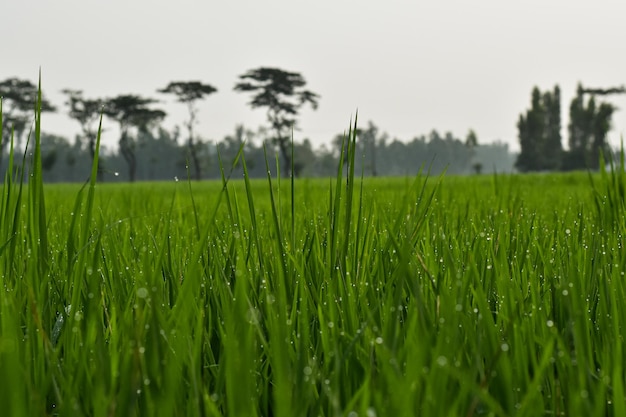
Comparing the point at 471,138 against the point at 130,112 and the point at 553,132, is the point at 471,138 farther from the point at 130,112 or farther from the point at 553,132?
the point at 130,112

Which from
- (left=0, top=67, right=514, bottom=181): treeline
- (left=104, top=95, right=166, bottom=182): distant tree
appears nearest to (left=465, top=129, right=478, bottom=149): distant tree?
(left=0, top=67, right=514, bottom=181): treeline

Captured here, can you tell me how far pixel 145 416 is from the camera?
0.62m

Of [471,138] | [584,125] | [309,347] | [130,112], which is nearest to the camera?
[309,347]

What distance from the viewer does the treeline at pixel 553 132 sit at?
2275 inches

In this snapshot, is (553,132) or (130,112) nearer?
(130,112)

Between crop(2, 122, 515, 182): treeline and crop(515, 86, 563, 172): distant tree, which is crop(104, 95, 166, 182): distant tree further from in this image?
crop(515, 86, 563, 172): distant tree

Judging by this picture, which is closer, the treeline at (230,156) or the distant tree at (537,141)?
the distant tree at (537,141)

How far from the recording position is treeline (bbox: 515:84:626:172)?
190ft

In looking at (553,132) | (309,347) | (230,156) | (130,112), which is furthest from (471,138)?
(309,347)

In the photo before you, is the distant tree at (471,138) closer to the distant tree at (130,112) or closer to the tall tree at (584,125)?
the tall tree at (584,125)

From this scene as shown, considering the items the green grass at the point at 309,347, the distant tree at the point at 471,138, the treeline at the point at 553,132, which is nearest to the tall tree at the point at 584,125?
the treeline at the point at 553,132

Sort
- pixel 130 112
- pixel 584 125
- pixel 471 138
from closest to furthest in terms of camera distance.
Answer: pixel 130 112 → pixel 584 125 → pixel 471 138

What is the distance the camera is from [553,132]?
6172 centimetres

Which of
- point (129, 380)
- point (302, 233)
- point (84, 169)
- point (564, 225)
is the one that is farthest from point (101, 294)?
point (84, 169)
